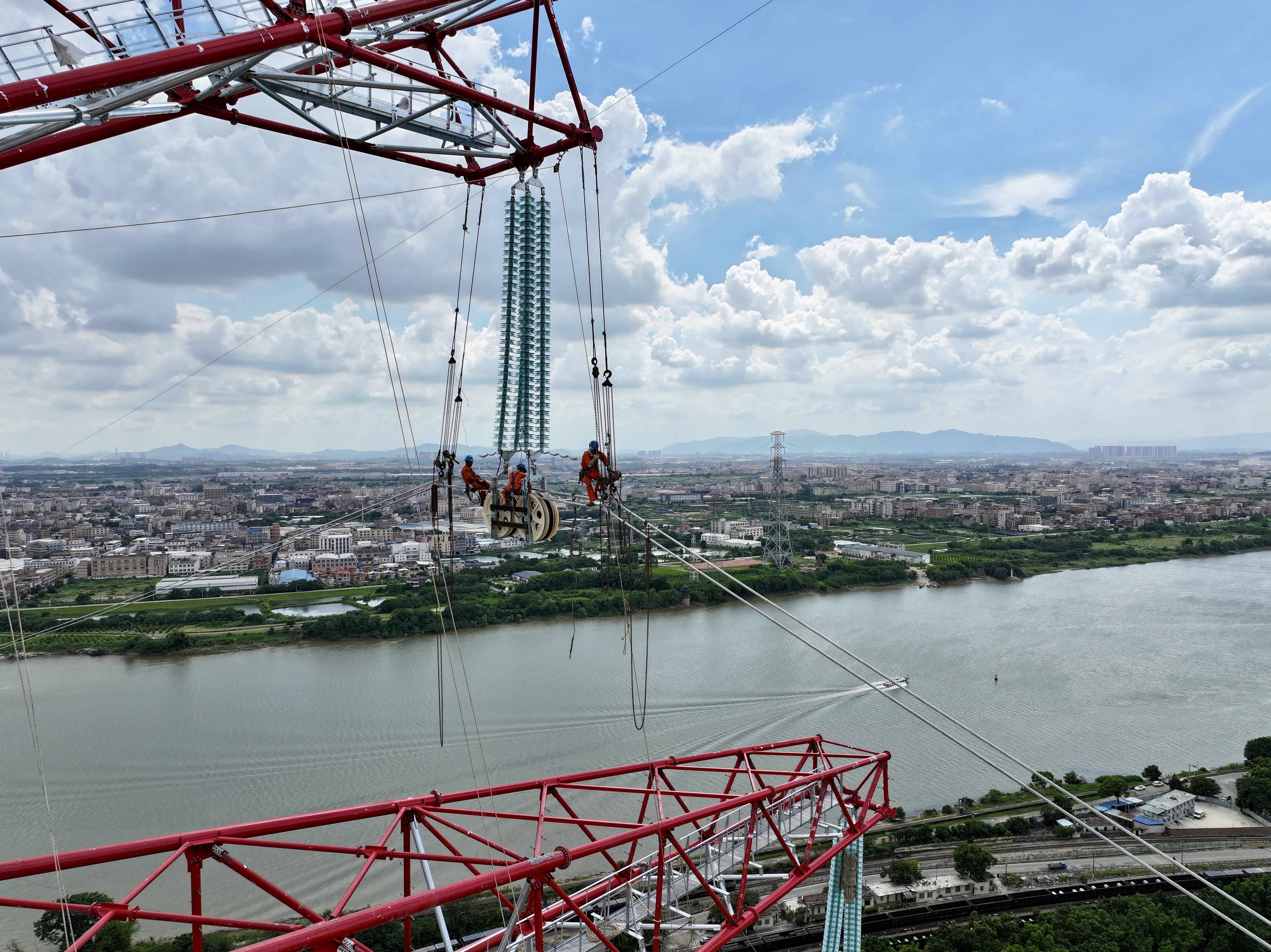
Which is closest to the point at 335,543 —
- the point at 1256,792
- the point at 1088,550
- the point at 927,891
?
the point at 927,891

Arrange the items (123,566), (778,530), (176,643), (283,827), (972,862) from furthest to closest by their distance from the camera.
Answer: (778,530)
(123,566)
(176,643)
(972,862)
(283,827)

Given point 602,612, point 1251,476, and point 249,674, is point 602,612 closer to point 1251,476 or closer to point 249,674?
point 249,674

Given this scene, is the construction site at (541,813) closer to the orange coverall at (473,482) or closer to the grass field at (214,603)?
the orange coverall at (473,482)

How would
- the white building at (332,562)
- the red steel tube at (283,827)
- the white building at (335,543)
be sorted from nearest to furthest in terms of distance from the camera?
the red steel tube at (283,827)
the white building at (332,562)
the white building at (335,543)

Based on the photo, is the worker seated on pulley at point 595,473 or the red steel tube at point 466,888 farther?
the worker seated on pulley at point 595,473

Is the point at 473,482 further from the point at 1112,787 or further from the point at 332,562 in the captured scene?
the point at 332,562

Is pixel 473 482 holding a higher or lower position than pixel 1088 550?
higher

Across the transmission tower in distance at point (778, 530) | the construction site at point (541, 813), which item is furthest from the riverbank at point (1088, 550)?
the construction site at point (541, 813)
